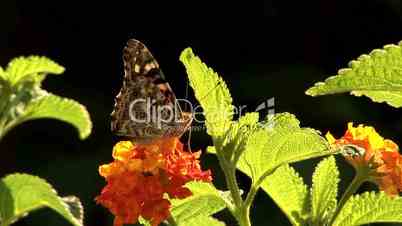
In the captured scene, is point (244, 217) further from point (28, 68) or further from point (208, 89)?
point (28, 68)

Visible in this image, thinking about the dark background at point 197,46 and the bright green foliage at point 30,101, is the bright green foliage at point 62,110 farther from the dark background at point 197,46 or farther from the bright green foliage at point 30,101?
the dark background at point 197,46

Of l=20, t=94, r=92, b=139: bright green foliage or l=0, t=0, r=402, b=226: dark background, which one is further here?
l=0, t=0, r=402, b=226: dark background

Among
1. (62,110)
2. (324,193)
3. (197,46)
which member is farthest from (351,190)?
(197,46)

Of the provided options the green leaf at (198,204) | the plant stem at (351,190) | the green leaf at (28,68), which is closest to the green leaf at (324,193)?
the plant stem at (351,190)

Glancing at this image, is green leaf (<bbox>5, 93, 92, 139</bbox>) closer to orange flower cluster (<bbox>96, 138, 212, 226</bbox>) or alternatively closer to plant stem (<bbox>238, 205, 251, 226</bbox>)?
orange flower cluster (<bbox>96, 138, 212, 226</bbox>)

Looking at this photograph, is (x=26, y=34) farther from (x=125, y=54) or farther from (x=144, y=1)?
(x=125, y=54)

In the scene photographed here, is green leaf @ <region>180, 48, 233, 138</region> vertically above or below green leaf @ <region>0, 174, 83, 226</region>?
above

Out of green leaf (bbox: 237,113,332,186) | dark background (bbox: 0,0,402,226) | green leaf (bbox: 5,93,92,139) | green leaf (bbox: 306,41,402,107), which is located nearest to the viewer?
green leaf (bbox: 306,41,402,107)

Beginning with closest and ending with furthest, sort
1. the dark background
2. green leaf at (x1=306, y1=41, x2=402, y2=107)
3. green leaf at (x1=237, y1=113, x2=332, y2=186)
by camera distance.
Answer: green leaf at (x1=306, y1=41, x2=402, y2=107) < green leaf at (x1=237, y1=113, x2=332, y2=186) < the dark background

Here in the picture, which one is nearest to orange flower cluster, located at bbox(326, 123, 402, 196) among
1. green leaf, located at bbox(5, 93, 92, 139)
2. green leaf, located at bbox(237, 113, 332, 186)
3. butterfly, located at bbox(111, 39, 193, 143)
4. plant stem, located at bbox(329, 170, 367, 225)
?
plant stem, located at bbox(329, 170, 367, 225)
